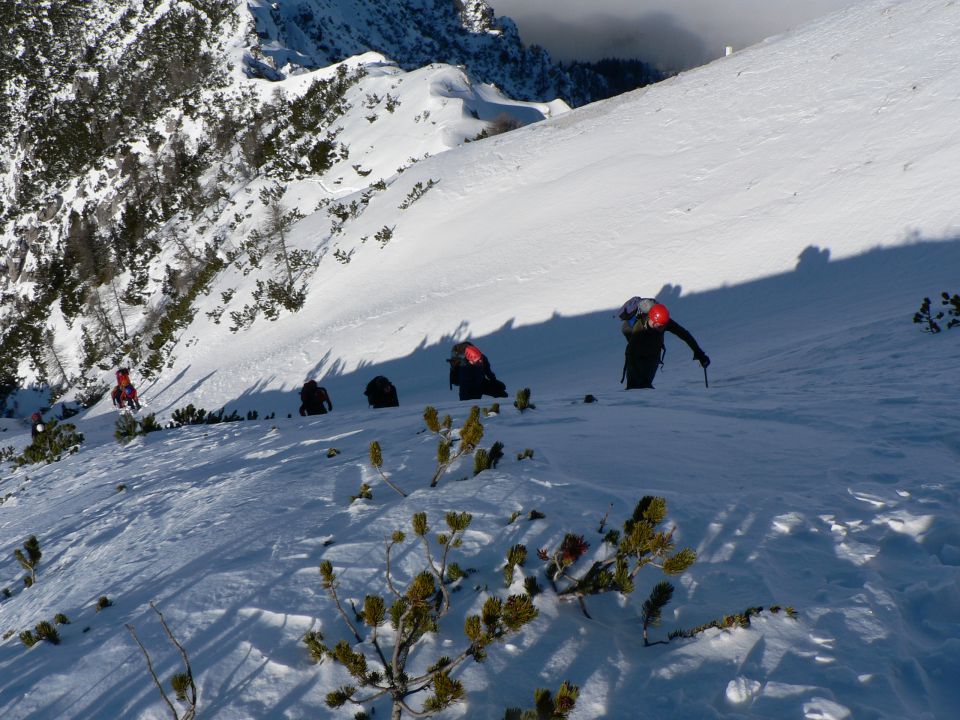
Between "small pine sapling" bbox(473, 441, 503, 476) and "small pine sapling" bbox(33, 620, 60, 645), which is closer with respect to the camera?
"small pine sapling" bbox(33, 620, 60, 645)

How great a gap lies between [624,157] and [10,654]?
20098 mm

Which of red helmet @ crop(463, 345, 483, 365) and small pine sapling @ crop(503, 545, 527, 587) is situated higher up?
red helmet @ crop(463, 345, 483, 365)

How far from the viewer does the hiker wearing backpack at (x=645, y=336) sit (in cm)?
642

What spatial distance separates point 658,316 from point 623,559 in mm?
4848

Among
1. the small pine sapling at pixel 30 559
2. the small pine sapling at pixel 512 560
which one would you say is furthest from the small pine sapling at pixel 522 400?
the small pine sapling at pixel 30 559

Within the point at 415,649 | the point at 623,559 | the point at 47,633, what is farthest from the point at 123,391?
the point at 623,559

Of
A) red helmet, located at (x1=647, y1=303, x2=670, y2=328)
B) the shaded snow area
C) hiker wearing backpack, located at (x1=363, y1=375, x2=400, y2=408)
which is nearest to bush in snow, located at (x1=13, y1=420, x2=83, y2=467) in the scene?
the shaded snow area

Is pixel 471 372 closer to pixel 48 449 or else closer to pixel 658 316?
pixel 658 316

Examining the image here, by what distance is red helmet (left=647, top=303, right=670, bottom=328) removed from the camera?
20.9ft

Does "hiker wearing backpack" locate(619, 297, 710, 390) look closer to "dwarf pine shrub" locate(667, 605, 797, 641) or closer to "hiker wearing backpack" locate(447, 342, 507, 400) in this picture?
"hiker wearing backpack" locate(447, 342, 507, 400)

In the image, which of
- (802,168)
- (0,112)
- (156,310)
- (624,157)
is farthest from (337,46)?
(802,168)

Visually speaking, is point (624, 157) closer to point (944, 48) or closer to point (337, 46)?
point (944, 48)

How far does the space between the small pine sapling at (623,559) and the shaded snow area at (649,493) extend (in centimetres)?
9

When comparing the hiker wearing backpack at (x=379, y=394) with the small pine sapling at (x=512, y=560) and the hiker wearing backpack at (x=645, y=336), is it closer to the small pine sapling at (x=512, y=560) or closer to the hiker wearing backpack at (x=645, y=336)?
the hiker wearing backpack at (x=645, y=336)
